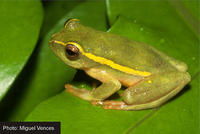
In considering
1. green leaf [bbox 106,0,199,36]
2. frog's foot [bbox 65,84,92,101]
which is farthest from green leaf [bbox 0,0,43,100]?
green leaf [bbox 106,0,199,36]

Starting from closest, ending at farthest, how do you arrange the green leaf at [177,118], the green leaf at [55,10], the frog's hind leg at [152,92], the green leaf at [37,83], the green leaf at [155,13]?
the green leaf at [177,118] → the frog's hind leg at [152,92] → the green leaf at [37,83] → the green leaf at [155,13] → the green leaf at [55,10]

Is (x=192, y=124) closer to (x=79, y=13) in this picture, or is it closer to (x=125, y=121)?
(x=125, y=121)

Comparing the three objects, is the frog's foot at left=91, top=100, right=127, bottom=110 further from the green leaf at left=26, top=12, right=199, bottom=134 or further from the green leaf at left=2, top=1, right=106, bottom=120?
the green leaf at left=2, top=1, right=106, bottom=120

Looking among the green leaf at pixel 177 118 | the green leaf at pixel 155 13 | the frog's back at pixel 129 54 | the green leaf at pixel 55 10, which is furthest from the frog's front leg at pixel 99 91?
Result: the green leaf at pixel 55 10

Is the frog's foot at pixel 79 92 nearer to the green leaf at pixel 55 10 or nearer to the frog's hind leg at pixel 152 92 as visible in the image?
the frog's hind leg at pixel 152 92

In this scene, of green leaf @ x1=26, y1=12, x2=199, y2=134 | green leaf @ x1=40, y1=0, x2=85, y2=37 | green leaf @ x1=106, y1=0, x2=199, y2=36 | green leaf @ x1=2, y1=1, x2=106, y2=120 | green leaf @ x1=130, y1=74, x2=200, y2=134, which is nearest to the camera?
green leaf @ x1=26, y1=12, x2=199, y2=134

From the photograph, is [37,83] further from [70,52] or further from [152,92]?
[152,92]

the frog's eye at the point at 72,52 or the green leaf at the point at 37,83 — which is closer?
the frog's eye at the point at 72,52
